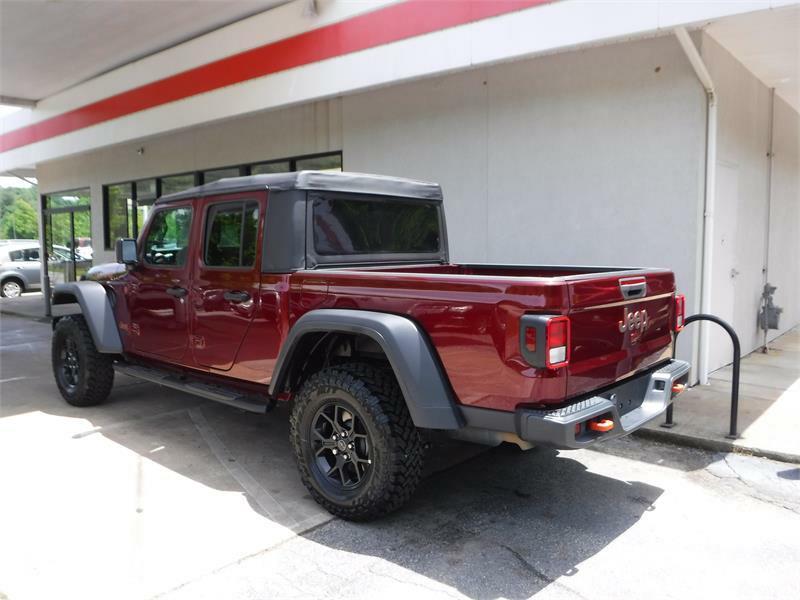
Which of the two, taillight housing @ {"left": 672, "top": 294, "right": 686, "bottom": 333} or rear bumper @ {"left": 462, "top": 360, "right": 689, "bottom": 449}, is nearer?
rear bumper @ {"left": 462, "top": 360, "right": 689, "bottom": 449}

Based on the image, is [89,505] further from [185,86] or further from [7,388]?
[185,86]

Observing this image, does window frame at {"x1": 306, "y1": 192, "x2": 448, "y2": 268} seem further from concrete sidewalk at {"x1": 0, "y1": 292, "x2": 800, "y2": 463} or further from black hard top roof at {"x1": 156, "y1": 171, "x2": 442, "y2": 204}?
concrete sidewalk at {"x1": 0, "y1": 292, "x2": 800, "y2": 463}

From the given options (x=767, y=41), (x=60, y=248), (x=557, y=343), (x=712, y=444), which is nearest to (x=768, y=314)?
(x=767, y=41)

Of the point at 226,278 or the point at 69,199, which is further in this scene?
the point at 69,199

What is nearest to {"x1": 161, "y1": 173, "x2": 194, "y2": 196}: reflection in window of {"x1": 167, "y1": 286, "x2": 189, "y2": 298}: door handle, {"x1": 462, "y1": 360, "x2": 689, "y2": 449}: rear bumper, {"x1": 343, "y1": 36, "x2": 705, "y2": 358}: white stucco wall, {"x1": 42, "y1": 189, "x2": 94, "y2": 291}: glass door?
{"x1": 42, "y1": 189, "x2": 94, "y2": 291}: glass door

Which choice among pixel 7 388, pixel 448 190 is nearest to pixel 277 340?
pixel 448 190

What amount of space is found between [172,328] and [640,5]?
4.74 metres

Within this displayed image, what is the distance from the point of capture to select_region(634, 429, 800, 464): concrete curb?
4.59 m

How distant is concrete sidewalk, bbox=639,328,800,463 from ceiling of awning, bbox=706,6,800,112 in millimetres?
3253

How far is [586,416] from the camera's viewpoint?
3.03 m

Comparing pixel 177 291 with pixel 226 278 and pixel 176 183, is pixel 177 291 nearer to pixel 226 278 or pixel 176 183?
pixel 226 278

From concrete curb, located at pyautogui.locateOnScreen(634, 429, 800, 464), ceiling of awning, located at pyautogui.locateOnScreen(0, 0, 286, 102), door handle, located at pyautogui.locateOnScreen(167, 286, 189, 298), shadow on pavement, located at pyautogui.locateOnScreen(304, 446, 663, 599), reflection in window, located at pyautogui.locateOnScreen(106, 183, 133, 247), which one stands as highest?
ceiling of awning, located at pyautogui.locateOnScreen(0, 0, 286, 102)

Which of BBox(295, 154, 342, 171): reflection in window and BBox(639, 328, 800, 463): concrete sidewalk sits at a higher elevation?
BBox(295, 154, 342, 171): reflection in window

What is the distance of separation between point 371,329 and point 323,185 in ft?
4.35
